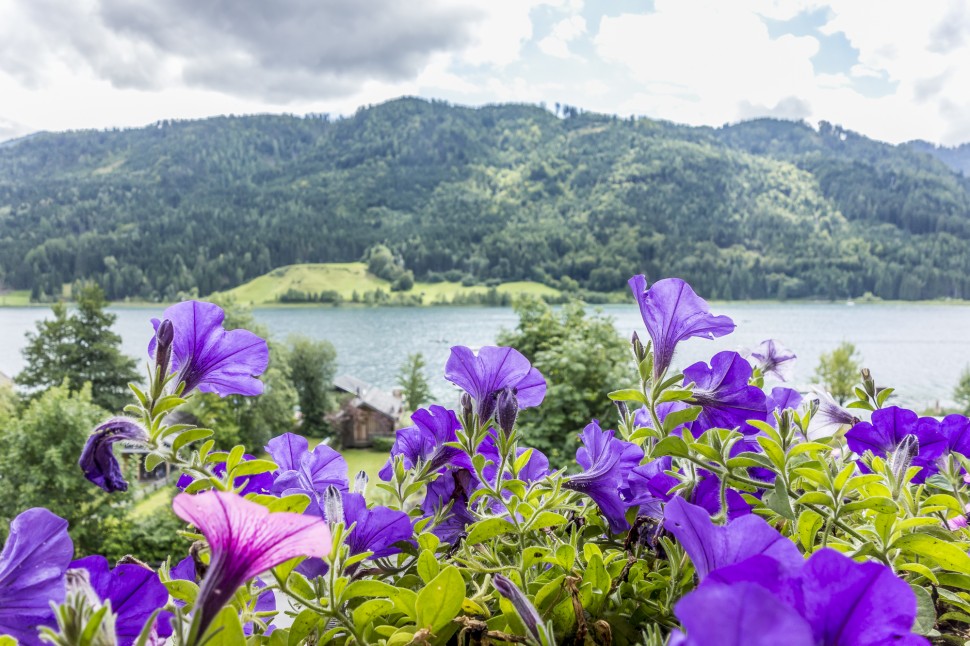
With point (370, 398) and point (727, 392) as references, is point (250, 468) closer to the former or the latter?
point (727, 392)

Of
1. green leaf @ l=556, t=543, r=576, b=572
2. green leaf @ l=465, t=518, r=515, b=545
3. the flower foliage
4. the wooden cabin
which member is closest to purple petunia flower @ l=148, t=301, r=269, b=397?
the flower foliage

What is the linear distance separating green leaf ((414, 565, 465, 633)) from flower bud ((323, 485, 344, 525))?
0.15 m

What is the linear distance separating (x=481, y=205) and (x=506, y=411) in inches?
4428

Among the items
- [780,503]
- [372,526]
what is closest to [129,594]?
[372,526]

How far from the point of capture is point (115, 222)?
333 ft

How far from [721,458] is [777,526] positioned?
268 mm

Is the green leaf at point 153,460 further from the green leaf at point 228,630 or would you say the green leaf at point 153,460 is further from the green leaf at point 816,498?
the green leaf at point 816,498

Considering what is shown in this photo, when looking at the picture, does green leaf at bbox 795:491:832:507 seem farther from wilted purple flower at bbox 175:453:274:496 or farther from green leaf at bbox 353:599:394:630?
wilted purple flower at bbox 175:453:274:496

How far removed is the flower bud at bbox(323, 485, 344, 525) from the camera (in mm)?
660

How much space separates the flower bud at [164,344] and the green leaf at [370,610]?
38 cm

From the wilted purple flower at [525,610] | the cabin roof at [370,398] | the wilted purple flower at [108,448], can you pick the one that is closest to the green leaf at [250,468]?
the wilted purple flower at [108,448]

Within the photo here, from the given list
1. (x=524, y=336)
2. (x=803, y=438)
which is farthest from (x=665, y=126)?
Answer: (x=803, y=438)

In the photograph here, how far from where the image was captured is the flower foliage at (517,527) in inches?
16.5

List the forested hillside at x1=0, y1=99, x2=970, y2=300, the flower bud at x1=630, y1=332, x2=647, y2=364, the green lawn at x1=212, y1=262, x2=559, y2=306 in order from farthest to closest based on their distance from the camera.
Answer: the forested hillside at x1=0, y1=99, x2=970, y2=300, the green lawn at x1=212, y1=262, x2=559, y2=306, the flower bud at x1=630, y1=332, x2=647, y2=364
